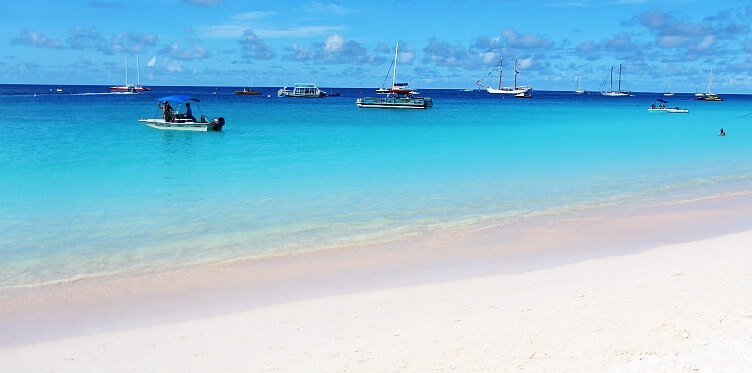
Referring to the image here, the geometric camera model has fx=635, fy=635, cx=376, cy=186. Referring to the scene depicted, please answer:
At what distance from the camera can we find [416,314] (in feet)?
24.5

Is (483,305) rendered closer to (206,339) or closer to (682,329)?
(682,329)

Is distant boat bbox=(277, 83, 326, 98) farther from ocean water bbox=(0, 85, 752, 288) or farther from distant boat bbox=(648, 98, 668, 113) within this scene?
ocean water bbox=(0, 85, 752, 288)

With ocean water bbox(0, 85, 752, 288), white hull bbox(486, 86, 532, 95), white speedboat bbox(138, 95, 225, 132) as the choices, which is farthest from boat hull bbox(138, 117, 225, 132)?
white hull bbox(486, 86, 532, 95)

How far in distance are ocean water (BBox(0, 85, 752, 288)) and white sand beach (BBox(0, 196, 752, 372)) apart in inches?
64.5

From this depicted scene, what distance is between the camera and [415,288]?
28.6ft

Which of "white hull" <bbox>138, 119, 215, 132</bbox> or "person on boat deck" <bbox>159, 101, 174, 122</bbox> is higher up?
"person on boat deck" <bbox>159, 101, 174, 122</bbox>

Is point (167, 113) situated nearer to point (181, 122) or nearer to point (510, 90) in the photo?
point (181, 122)

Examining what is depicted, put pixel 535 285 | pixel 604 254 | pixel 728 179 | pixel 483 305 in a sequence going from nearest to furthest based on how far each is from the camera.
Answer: pixel 483 305 → pixel 535 285 → pixel 604 254 → pixel 728 179

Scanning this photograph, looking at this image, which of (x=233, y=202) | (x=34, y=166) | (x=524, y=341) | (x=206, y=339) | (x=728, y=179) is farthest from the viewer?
(x=34, y=166)

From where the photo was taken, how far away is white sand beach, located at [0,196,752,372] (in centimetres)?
604

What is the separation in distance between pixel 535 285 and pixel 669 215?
7.32 metres

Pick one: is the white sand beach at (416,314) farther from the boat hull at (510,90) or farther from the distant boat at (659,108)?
the boat hull at (510,90)

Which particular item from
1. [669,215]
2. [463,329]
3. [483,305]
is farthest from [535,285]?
[669,215]

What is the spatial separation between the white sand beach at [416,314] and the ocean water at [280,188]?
164 cm
